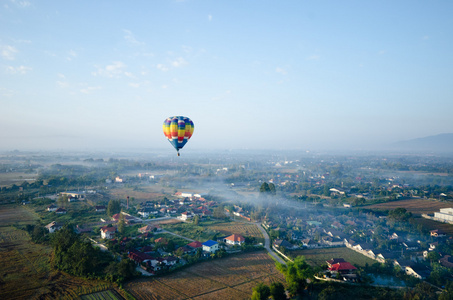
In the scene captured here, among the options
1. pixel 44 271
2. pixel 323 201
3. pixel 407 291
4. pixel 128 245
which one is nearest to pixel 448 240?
pixel 407 291

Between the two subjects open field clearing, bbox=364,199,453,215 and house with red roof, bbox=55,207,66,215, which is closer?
house with red roof, bbox=55,207,66,215

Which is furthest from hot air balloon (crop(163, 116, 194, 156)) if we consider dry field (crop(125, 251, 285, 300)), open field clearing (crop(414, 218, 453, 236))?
open field clearing (crop(414, 218, 453, 236))

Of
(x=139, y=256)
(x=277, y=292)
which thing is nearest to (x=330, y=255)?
(x=277, y=292)

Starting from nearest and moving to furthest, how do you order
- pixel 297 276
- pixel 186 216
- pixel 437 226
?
pixel 297 276, pixel 437 226, pixel 186 216

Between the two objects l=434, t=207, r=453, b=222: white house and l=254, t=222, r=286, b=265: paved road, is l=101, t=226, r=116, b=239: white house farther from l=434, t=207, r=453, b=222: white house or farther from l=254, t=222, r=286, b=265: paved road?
l=434, t=207, r=453, b=222: white house

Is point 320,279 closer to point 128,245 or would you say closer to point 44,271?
point 128,245

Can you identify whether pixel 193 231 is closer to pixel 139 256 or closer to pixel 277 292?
pixel 139 256
